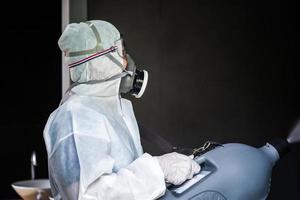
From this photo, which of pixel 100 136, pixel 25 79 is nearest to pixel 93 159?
pixel 100 136

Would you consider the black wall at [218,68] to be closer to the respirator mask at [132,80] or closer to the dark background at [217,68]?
the dark background at [217,68]

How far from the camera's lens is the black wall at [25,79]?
3725mm

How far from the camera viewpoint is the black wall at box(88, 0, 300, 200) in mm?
2740

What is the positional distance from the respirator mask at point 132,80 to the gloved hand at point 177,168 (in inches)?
10.2

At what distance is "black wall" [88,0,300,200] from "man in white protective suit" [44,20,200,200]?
1.43m

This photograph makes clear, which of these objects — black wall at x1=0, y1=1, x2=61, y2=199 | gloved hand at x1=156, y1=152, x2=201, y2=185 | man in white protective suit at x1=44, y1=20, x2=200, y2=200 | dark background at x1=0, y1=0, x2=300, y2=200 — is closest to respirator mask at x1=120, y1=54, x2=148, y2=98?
man in white protective suit at x1=44, y1=20, x2=200, y2=200

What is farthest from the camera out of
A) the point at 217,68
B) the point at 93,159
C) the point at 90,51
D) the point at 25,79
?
the point at 25,79

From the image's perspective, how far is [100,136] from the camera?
4.33 ft

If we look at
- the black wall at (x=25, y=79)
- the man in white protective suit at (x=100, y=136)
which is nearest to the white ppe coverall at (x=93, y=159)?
the man in white protective suit at (x=100, y=136)

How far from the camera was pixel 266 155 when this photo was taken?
1402 millimetres

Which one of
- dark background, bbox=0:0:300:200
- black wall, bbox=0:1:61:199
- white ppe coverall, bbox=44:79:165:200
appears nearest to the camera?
white ppe coverall, bbox=44:79:165:200

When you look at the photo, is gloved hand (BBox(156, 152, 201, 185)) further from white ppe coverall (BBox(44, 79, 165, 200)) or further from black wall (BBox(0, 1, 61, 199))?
black wall (BBox(0, 1, 61, 199))

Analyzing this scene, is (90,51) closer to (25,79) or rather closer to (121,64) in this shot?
(121,64)

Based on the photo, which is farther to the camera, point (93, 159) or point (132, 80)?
point (132, 80)
